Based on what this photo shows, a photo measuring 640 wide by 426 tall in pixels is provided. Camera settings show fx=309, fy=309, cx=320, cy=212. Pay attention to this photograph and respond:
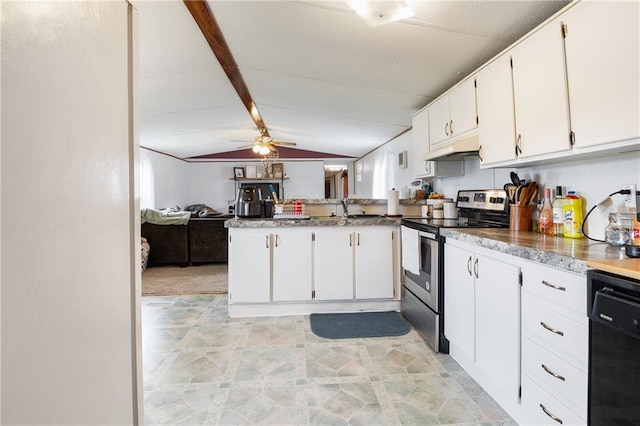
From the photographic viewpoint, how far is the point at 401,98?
3361mm

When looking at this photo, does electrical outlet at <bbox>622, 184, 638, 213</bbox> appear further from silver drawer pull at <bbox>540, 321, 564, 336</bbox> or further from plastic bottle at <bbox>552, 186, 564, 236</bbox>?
silver drawer pull at <bbox>540, 321, 564, 336</bbox>

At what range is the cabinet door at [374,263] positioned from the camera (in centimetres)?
299

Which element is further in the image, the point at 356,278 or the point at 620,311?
the point at 356,278

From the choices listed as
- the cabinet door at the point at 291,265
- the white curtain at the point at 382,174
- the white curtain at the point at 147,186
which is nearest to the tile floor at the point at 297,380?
the cabinet door at the point at 291,265

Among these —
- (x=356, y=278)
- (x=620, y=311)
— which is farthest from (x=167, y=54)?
(x=620, y=311)

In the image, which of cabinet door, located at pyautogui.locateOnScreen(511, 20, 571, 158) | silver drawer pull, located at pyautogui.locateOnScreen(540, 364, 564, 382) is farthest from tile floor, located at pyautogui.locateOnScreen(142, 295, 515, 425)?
cabinet door, located at pyautogui.locateOnScreen(511, 20, 571, 158)

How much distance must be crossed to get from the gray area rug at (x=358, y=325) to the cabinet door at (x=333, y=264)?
20 centimetres

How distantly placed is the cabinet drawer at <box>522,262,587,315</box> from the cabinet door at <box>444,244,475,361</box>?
449 mm

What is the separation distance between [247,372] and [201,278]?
8.43 ft

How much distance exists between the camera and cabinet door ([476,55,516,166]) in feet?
6.47

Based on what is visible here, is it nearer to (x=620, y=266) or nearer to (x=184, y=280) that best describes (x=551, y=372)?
(x=620, y=266)

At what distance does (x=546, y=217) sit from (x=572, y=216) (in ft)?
0.62

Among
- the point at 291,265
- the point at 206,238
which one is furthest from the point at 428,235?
the point at 206,238

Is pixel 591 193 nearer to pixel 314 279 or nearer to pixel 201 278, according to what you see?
pixel 314 279
